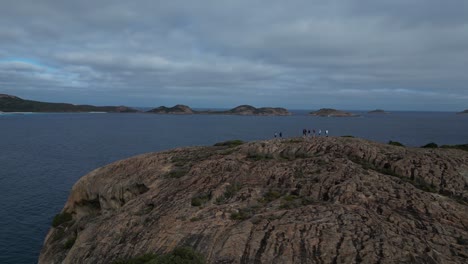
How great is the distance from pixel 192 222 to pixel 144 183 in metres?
14.0

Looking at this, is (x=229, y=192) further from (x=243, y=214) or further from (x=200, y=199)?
(x=243, y=214)

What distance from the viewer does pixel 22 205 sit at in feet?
188

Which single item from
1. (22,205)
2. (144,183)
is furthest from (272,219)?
(22,205)

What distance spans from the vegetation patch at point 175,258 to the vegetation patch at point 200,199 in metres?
6.90

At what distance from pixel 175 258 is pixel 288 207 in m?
10.9

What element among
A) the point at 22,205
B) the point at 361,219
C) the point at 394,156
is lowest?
the point at 22,205

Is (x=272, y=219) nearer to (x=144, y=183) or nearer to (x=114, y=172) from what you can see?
(x=144, y=183)

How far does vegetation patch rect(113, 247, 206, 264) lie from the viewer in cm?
2222

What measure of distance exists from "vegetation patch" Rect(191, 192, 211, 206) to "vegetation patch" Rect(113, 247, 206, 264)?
6.90 metres

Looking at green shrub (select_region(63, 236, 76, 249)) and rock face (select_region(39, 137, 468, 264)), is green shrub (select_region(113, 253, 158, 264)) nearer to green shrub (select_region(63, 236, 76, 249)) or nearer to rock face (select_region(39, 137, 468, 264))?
rock face (select_region(39, 137, 468, 264))

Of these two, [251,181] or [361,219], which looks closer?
[361,219]

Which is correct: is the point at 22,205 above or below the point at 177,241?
below

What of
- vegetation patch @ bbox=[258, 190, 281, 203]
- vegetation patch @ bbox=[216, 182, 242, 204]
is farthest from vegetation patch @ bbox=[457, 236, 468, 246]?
vegetation patch @ bbox=[216, 182, 242, 204]

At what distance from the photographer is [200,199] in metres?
31.8
